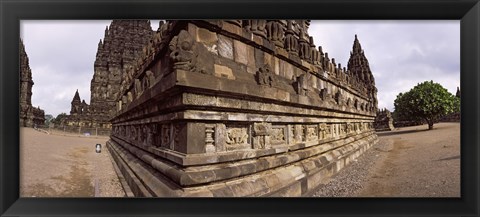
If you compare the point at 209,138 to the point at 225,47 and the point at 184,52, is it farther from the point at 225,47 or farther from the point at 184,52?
the point at 225,47

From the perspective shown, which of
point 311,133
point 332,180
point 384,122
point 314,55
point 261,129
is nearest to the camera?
point 261,129

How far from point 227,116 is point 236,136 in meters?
0.32

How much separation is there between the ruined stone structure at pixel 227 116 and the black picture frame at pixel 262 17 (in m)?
0.24

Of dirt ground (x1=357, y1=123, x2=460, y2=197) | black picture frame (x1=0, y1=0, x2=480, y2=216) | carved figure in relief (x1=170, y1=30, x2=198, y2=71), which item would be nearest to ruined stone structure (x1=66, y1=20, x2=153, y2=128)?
black picture frame (x1=0, y1=0, x2=480, y2=216)

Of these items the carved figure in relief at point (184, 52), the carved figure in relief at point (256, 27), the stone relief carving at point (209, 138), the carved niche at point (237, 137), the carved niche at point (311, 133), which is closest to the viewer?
the carved figure in relief at point (184, 52)

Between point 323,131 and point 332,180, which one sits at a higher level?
point 323,131

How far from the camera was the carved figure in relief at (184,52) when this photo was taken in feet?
7.91

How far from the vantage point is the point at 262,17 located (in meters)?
3.24

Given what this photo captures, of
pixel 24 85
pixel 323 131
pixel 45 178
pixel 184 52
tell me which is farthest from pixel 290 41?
pixel 45 178

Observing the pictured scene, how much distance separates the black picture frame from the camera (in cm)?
315

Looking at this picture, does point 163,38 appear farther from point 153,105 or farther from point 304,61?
point 304,61

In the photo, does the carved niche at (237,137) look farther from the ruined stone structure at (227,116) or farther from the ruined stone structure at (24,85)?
the ruined stone structure at (24,85)

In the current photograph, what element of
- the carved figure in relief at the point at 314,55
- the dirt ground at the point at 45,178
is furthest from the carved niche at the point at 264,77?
the carved figure in relief at the point at 314,55
